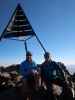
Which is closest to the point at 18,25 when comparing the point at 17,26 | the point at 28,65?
the point at 17,26

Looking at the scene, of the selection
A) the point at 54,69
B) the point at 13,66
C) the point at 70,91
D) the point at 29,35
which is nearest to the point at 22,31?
the point at 29,35

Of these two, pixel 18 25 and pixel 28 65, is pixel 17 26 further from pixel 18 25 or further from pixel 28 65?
pixel 28 65

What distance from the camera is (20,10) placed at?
1232cm

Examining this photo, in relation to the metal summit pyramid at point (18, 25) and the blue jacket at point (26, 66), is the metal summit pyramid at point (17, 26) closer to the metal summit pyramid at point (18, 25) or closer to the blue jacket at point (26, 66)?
the metal summit pyramid at point (18, 25)

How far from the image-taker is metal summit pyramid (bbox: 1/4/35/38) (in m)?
12.1

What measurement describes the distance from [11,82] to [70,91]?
504 cm

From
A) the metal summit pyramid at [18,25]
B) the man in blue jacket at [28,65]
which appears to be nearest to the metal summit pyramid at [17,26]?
the metal summit pyramid at [18,25]

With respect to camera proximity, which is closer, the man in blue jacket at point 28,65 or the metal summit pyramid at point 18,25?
the man in blue jacket at point 28,65

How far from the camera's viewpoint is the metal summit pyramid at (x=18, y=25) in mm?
12148

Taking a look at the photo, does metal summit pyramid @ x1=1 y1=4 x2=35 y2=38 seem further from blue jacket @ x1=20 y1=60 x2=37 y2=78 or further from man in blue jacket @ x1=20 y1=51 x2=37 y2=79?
blue jacket @ x1=20 y1=60 x2=37 y2=78

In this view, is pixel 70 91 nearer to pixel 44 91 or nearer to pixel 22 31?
pixel 44 91

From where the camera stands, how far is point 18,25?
A: 40.2 feet

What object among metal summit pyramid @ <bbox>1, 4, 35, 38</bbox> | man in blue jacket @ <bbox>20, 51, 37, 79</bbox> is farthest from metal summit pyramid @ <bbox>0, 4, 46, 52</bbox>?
man in blue jacket @ <bbox>20, 51, 37, 79</bbox>

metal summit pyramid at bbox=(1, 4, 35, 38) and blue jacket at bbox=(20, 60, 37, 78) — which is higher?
metal summit pyramid at bbox=(1, 4, 35, 38)
